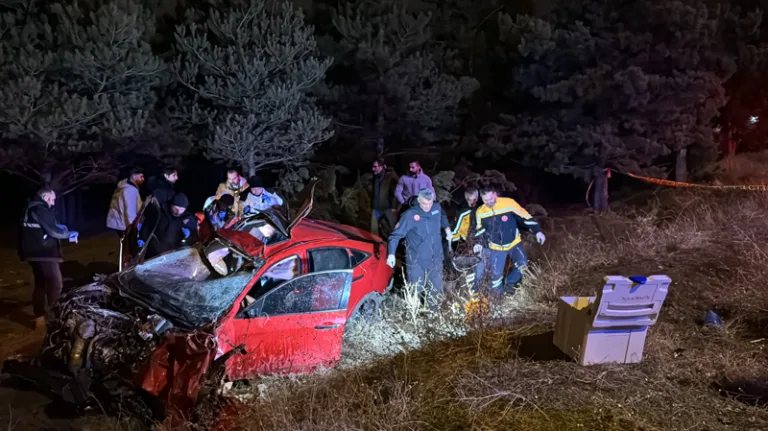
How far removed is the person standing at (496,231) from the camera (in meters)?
6.66

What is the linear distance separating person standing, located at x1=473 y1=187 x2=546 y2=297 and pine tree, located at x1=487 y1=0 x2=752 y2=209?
23.9 ft

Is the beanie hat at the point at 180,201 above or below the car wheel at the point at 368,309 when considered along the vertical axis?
above

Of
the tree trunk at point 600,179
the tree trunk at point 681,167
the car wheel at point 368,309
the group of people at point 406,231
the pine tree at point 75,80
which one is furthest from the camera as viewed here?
the tree trunk at point 681,167

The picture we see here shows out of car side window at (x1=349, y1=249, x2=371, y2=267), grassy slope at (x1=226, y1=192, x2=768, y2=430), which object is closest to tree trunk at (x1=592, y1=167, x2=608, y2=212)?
grassy slope at (x1=226, y1=192, x2=768, y2=430)

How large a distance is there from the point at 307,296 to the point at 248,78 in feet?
22.7

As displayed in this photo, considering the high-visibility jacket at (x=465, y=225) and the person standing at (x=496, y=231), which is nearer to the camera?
the person standing at (x=496, y=231)

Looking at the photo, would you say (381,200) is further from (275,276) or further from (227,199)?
(275,276)

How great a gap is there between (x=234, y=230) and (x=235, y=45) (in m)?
6.45

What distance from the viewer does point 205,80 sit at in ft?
36.4

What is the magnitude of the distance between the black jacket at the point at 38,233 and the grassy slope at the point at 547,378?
3479 mm

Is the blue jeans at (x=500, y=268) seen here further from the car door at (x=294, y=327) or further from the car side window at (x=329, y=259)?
the car door at (x=294, y=327)

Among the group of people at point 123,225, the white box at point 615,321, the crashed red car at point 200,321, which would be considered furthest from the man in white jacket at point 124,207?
the white box at point 615,321

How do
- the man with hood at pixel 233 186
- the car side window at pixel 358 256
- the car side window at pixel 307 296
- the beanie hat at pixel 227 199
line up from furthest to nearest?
the man with hood at pixel 233 186
the beanie hat at pixel 227 199
the car side window at pixel 358 256
the car side window at pixel 307 296

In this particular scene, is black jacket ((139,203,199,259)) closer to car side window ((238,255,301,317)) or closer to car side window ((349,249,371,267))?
car side window ((238,255,301,317))
